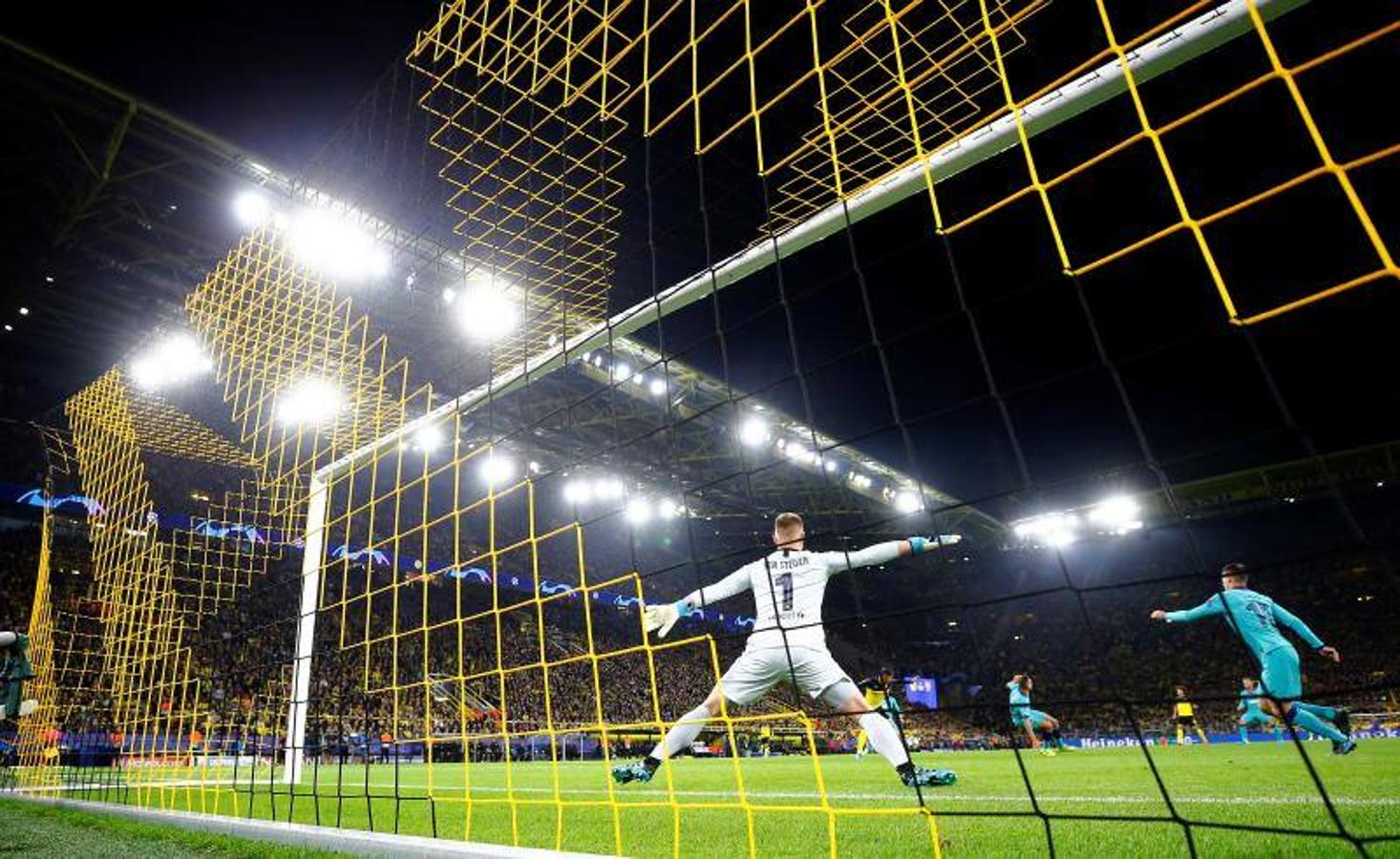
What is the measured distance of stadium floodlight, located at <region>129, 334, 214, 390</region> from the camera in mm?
8938

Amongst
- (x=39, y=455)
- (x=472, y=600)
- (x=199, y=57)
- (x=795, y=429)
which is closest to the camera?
(x=199, y=57)

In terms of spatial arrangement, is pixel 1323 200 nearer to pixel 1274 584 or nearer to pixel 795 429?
pixel 795 429

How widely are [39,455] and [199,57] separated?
1524 centimetres

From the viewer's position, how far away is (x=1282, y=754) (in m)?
7.19

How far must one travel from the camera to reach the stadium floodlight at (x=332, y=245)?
6.49 meters

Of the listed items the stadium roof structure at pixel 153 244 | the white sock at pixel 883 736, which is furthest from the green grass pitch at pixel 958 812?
the stadium roof structure at pixel 153 244

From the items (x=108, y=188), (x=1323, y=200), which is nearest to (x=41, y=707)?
(x=108, y=188)

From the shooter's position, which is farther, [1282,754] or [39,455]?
[39,455]

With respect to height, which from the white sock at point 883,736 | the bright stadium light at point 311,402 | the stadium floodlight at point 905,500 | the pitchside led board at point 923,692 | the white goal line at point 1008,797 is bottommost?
the pitchside led board at point 923,692

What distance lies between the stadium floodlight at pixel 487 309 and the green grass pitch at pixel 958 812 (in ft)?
9.23

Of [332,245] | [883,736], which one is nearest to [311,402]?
[332,245]

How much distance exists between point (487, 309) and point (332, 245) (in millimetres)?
2260

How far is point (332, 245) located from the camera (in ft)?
22.1

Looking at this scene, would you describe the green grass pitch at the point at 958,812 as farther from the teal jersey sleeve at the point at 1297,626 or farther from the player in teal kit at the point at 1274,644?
the teal jersey sleeve at the point at 1297,626
